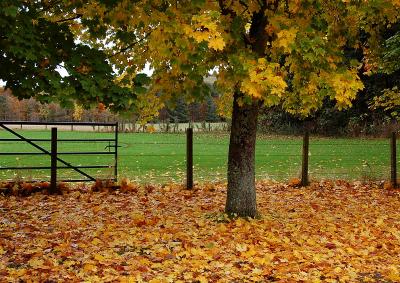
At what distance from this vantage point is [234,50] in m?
7.37

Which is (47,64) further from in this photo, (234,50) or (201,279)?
(201,279)

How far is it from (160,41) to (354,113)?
36715 mm

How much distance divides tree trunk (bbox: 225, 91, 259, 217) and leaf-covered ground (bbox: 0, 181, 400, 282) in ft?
1.12

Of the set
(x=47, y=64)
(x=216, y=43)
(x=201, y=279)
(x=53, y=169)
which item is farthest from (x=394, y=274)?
(x=53, y=169)

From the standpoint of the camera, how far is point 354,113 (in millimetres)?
40500

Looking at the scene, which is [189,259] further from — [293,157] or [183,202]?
[293,157]

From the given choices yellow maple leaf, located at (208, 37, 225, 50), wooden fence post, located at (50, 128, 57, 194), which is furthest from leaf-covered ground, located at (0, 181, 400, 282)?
yellow maple leaf, located at (208, 37, 225, 50)

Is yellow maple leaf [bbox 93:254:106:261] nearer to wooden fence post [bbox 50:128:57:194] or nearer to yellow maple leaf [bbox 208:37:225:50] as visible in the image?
yellow maple leaf [bbox 208:37:225:50]

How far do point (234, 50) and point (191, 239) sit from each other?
3025 millimetres

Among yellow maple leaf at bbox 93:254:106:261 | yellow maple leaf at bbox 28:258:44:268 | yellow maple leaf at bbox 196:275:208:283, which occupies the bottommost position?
yellow maple leaf at bbox 196:275:208:283

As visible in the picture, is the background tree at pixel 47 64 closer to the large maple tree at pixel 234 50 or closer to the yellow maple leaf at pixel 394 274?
the large maple tree at pixel 234 50

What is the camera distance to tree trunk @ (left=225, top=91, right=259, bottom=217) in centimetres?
845

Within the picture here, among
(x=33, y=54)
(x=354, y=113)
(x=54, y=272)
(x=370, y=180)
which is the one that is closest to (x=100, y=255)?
(x=54, y=272)

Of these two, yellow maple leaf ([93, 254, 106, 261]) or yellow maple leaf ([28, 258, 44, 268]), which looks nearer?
yellow maple leaf ([28, 258, 44, 268])
